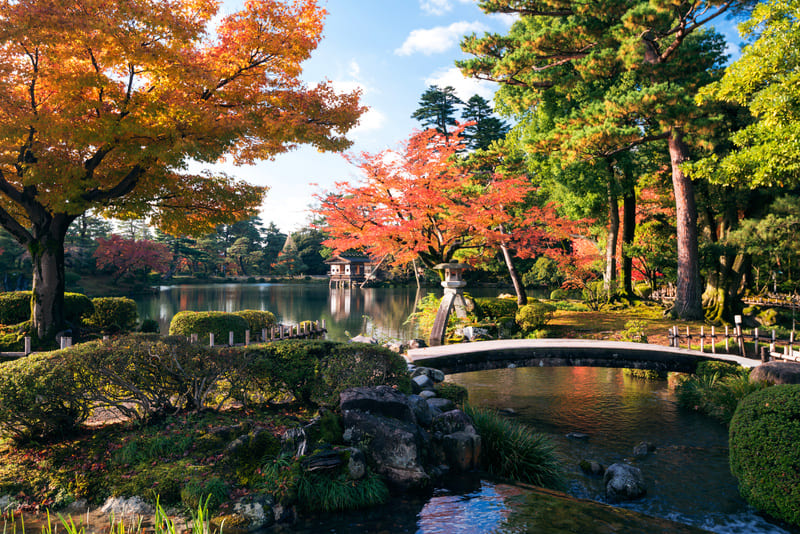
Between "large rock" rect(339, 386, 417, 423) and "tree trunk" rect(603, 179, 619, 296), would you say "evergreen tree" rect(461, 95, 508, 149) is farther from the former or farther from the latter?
"large rock" rect(339, 386, 417, 423)

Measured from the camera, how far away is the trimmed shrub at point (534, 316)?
614 inches

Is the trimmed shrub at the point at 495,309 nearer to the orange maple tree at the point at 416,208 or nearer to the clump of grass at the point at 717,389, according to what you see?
the orange maple tree at the point at 416,208

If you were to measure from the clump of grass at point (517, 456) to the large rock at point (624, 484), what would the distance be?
0.58 meters

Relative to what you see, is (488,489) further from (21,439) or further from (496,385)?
(496,385)

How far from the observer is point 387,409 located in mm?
5473

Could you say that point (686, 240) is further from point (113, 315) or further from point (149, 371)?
point (113, 315)

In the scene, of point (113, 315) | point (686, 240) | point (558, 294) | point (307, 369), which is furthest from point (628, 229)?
point (113, 315)

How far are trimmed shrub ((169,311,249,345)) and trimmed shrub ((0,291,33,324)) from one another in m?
5.49

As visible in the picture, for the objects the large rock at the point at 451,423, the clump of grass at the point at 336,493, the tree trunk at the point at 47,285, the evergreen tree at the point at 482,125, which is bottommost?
the clump of grass at the point at 336,493

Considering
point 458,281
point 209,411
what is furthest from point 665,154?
point 209,411

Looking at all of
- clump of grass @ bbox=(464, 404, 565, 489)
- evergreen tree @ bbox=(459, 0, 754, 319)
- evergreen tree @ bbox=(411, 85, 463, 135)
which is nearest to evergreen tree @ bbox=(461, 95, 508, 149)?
evergreen tree @ bbox=(411, 85, 463, 135)

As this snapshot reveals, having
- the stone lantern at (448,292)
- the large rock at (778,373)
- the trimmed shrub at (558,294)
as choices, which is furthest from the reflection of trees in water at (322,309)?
the large rock at (778,373)

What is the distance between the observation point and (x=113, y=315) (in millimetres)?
15227

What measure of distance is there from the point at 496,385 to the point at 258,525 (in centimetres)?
818
